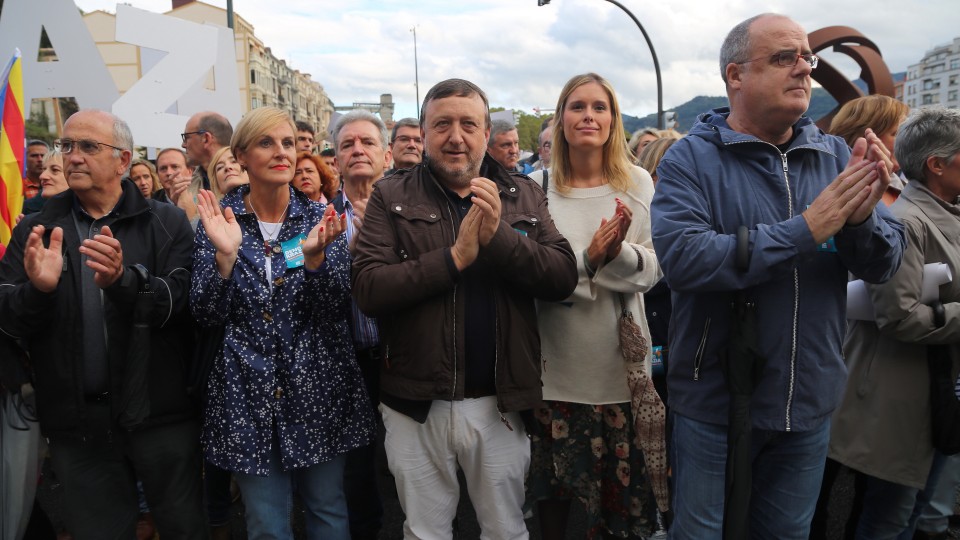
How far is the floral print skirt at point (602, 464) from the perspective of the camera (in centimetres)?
296

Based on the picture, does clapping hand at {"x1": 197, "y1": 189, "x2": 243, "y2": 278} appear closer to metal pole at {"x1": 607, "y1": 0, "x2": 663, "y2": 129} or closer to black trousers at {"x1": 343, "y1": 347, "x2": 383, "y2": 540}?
black trousers at {"x1": 343, "y1": 347, "x2": 383, "y2": 540}

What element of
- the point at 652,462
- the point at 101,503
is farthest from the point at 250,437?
the point at 652,462

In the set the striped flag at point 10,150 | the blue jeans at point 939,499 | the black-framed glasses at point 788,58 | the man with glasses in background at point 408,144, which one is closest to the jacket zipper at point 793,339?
the black-framed glasses at point 788,58

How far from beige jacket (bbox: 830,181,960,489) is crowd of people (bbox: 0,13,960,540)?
0.04 ft

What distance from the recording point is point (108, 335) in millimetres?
2604

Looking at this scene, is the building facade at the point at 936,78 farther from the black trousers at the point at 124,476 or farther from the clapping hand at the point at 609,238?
the black trousers at the point at 124,476

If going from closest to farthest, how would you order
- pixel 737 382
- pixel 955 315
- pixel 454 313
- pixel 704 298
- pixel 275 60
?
1. pixel 737 382
2. pixel 704 298
3. pixel 454 313
4. pixel 955 315
5. pixel 275 60

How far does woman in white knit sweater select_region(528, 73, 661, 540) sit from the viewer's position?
2.93 meters

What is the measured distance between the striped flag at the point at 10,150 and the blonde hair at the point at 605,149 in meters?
3.01

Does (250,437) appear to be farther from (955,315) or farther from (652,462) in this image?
(955,315)

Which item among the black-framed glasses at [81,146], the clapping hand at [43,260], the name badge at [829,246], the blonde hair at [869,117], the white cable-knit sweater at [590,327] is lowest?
the white cable-knit sweater at [590,327]

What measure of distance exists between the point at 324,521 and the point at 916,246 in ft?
8.98

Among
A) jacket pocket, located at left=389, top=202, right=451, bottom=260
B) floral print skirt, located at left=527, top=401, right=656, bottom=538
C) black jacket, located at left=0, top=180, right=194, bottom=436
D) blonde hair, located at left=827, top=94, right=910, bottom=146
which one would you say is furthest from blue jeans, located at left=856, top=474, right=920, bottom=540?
black jacket, located at left=0, top=180, right=194, bottom=436

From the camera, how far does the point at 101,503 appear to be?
107 inches
